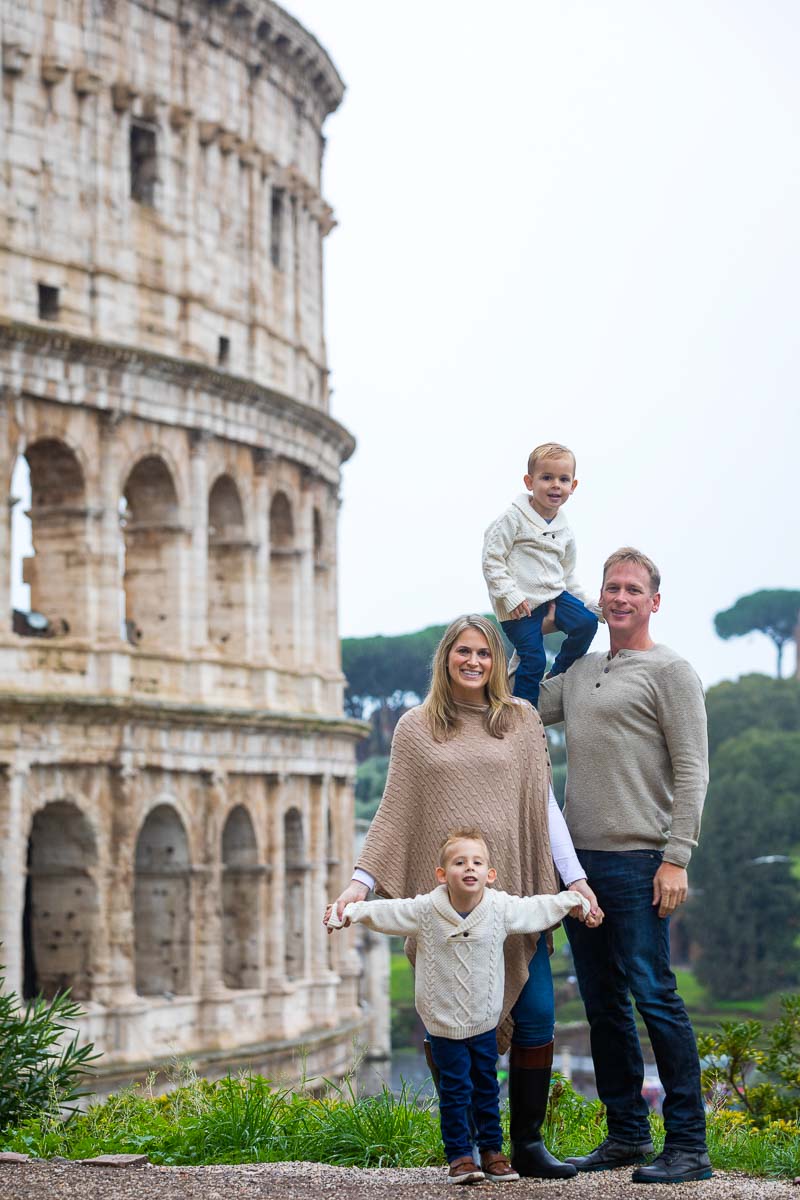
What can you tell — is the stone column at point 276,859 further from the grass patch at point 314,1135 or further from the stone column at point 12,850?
the grass patch at point 314,1135

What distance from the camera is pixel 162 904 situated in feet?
98.7

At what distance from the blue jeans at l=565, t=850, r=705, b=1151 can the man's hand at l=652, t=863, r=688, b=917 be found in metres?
0.09

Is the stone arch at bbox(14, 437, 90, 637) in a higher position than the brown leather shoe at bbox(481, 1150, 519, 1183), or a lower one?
higher

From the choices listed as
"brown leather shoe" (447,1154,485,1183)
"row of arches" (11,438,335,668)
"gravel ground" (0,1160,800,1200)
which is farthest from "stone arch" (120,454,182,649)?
"brown leather shoe" (447,1154,485,1183)

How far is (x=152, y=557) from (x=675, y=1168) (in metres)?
22.4

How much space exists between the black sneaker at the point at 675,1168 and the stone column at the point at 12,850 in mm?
18093

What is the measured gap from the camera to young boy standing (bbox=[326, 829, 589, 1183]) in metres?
8.59

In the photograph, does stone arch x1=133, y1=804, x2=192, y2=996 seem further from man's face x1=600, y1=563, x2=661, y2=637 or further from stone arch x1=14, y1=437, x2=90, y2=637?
man's face x1=600, y1=563, x2=661, y2=637

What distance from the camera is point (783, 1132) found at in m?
11.3

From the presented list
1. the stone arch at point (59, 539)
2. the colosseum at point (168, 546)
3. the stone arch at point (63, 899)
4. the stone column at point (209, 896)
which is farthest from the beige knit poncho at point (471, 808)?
the stone column at point (209, 896)

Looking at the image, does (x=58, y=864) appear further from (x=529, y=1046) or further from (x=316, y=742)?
(x=529, y=1046)

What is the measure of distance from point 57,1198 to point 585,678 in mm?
3189

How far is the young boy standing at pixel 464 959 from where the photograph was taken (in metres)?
8.59

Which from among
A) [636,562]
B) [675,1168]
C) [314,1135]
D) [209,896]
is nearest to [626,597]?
[636,562]
